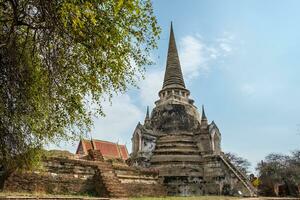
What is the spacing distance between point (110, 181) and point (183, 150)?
11.9 metres

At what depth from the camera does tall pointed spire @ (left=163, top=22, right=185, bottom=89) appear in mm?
31792

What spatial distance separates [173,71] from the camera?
3284cm

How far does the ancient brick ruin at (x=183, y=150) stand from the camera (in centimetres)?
2346

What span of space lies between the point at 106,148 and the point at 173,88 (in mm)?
13061

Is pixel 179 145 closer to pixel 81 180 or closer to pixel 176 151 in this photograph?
pixel 176 151

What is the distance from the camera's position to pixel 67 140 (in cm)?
948

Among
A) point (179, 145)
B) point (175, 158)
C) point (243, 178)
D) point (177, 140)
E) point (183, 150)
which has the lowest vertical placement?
point (243, 178)

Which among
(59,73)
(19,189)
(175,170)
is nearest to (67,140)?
(59,73)

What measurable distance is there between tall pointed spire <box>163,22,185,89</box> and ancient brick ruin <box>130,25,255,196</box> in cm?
11

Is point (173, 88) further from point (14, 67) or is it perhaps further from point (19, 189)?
point (14, 67)

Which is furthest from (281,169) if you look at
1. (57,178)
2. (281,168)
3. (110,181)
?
(57,178)

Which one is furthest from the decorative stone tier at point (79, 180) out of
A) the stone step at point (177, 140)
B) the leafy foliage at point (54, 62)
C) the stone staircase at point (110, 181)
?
the stone step at point (177, 140)

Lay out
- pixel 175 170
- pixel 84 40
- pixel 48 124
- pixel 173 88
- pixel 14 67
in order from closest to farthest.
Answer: pixel 84 40 < pixel 14 67 < pixel 48 124 < pixel 175 170 < pixel 173 88

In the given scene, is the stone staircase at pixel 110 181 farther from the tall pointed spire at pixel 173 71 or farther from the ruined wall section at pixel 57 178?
the tall pointed spire at pixel 173 71
